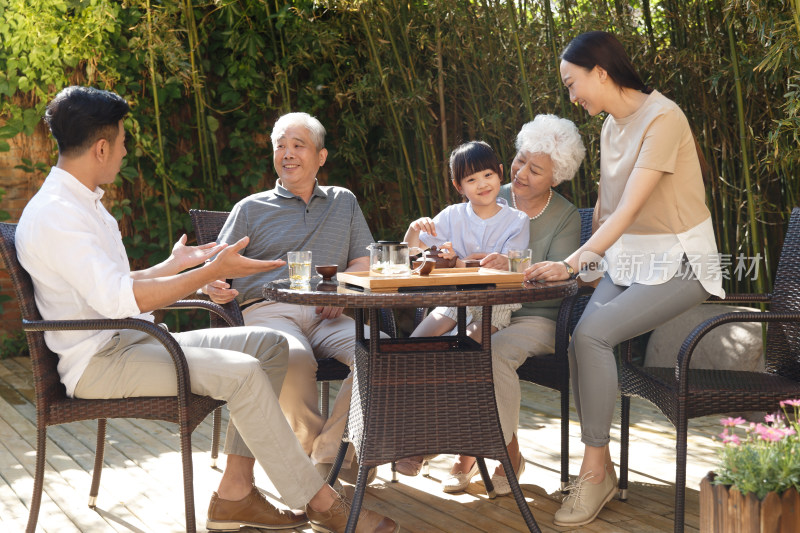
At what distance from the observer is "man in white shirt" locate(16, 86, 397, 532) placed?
2160 mm

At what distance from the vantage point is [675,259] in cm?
262

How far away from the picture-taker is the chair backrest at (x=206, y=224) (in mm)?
3246

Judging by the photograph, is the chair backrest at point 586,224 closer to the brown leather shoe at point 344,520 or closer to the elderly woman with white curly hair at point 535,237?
the elderly woman with white curly hair at point 535,237

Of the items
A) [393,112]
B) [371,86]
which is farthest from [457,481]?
[371,86]

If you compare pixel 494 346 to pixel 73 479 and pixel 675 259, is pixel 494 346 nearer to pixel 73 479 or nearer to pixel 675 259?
pixel 675 259

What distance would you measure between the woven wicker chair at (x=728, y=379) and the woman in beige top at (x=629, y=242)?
0.54 feet

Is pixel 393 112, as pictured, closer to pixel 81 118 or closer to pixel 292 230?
pixel 292 230

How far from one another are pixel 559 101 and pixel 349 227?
1488mm

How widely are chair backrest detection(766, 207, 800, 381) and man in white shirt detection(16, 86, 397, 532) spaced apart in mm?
1321

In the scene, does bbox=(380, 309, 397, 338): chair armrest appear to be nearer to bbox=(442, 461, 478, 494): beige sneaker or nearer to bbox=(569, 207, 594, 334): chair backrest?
bbox=(442, 461, 478, 494): beige sneaker

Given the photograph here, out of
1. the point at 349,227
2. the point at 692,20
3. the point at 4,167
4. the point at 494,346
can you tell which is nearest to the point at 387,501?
the point at 494,346

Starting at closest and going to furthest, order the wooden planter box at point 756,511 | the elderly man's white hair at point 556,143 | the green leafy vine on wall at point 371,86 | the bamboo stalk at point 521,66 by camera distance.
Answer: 1. the wooden planter box at point 756,511
2. the elderly man's white hair at point 556,143
3. the green leafy vine on wall at point 371,86
4. the bamboo stalk at point 521,66

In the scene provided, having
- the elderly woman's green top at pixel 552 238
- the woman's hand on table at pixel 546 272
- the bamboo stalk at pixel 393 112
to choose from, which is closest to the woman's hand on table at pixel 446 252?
the woman's hand on table at pixel 546 272

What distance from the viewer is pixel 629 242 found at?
9.07 ft
